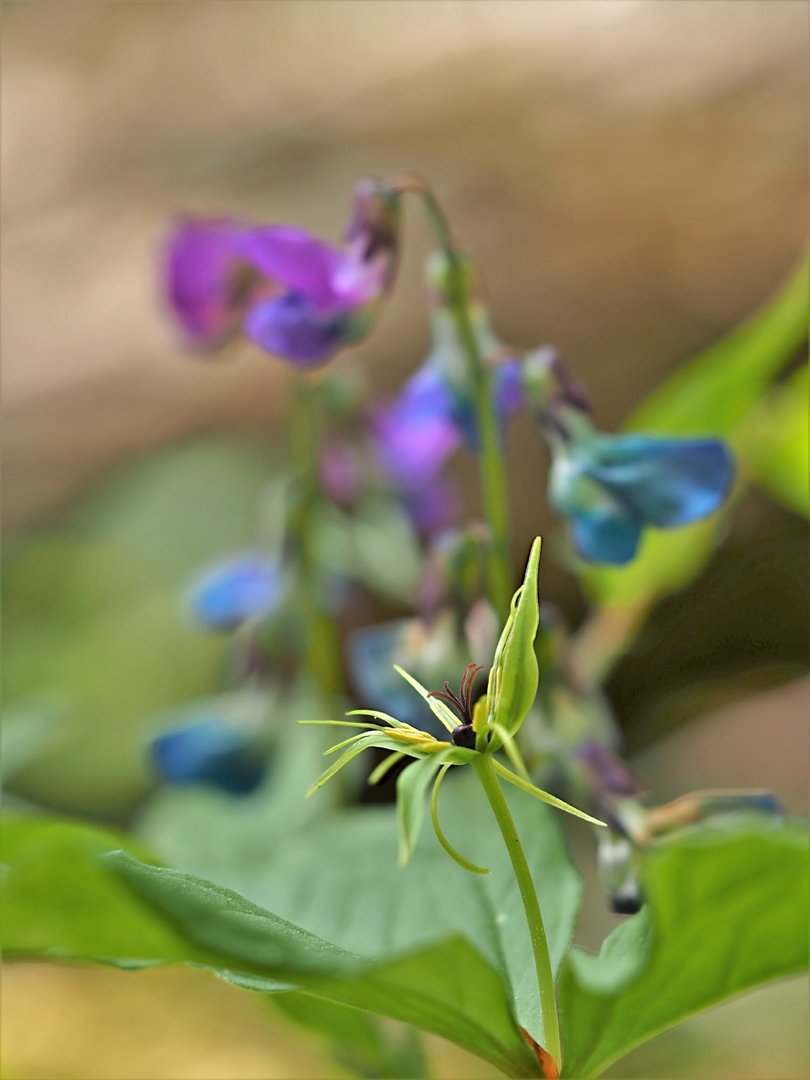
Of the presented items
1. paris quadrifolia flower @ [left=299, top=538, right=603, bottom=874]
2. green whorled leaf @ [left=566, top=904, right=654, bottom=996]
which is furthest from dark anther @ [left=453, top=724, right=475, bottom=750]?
green whorled leaf @ [left=566, top=904, right=654, bottom=996]

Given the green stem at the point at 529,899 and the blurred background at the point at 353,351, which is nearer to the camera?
the green stem at the point at 529,899

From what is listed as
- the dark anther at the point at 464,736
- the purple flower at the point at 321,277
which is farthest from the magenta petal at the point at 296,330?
the dark anther at the point at 464,736

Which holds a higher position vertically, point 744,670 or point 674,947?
point 674,947

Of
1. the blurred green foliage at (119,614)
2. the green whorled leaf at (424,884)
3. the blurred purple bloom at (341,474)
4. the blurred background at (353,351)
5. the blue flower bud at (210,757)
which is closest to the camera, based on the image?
the green whorled leaf at (424,884)

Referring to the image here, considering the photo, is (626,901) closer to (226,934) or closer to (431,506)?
(226,934)

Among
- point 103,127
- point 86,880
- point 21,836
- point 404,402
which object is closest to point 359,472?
point 404,402

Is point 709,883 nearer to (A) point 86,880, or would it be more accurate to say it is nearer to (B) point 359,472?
(A) point 86,880

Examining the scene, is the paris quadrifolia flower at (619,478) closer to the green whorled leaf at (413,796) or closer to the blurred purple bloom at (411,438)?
the blurred purple bloom at (411,438)
